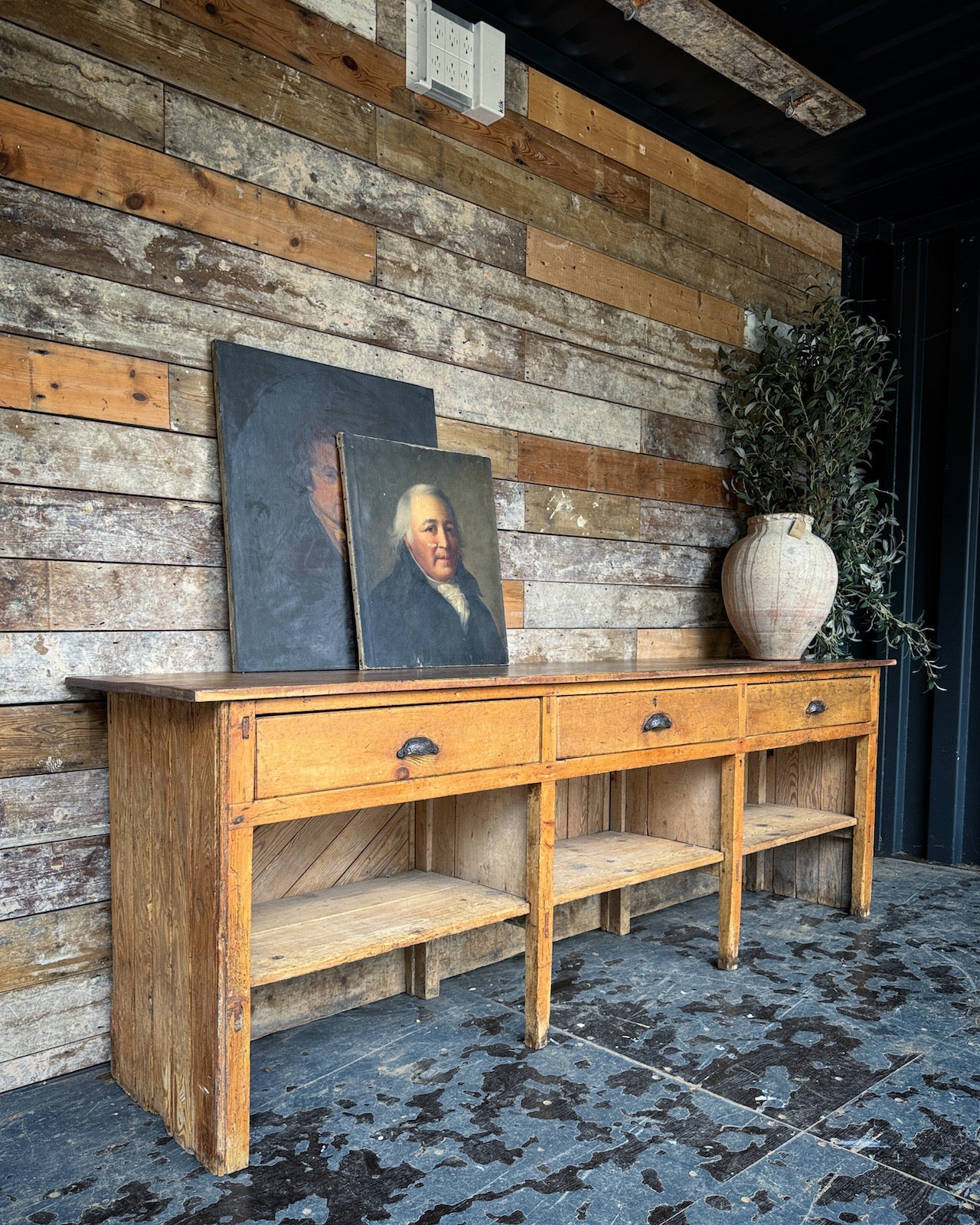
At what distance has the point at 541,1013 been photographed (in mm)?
2078

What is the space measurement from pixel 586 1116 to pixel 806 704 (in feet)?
4.93

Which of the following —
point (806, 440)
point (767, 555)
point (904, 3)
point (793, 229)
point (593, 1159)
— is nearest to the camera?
point (593, 1159)

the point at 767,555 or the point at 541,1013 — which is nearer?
the point at 541,1013

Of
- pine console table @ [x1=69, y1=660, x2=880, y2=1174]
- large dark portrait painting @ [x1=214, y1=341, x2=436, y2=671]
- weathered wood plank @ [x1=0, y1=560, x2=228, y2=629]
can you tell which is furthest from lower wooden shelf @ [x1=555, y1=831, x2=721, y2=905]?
weathered wood plank @ [x1=0, y1=560, x2=228, y2=629]

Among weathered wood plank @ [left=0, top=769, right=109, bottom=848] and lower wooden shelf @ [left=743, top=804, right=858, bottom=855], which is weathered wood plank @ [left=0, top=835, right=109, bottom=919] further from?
lower wooden shelf @ [left=743, top=804, right=858, bottom=855]

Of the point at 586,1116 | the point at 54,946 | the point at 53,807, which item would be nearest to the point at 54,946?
the point at 54,946

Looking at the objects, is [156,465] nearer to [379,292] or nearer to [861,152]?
[379,292]

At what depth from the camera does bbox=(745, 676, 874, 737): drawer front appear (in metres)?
2.67

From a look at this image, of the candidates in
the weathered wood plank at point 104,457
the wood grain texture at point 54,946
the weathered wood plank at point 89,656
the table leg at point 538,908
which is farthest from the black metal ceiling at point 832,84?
the wood grain texture at point 54,946

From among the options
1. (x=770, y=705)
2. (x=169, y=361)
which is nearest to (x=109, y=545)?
(x=169, y=361)

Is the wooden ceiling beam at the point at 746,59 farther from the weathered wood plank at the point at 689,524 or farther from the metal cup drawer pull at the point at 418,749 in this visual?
the metal cup drawer pull at the point at 418,749

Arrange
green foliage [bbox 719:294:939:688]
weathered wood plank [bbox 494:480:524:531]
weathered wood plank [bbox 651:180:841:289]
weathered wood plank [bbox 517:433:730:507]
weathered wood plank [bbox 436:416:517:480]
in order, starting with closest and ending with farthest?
weathered wood plank [bbox 436:416:517:480]
weathered wood plank [bbox 494:480:524:531]
weathered wood plank [bbox 517:433:730:507]
weathered wood plank [bbox 651:180:841:289]
green foliage [bbox 719:294:939:688]

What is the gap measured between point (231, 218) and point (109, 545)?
798 millimetres

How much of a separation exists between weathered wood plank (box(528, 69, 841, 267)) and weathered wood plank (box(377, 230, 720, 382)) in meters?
0.51
